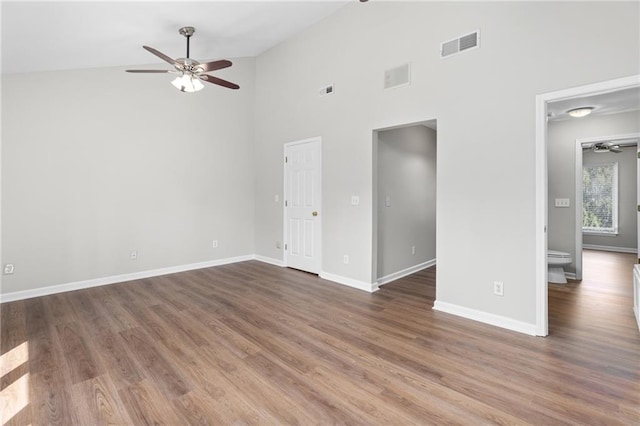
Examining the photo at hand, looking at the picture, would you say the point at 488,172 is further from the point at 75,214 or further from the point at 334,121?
the point at 75,214

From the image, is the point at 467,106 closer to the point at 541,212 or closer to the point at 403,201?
the point at 541,212

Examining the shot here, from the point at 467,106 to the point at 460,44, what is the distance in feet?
2.12

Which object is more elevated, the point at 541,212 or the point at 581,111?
the point at 581,111

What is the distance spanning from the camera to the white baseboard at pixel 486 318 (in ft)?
9.32

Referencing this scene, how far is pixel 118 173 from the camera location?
179 inches

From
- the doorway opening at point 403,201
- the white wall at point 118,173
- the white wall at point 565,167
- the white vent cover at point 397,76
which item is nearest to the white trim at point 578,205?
the white wall at point 565,167

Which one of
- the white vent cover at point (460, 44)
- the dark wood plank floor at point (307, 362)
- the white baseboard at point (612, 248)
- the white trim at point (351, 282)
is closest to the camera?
the dark wood plank floor at point (307, 362)

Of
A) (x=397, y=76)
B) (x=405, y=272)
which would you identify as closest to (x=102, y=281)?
(x=405, y=272)

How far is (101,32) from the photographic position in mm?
3404

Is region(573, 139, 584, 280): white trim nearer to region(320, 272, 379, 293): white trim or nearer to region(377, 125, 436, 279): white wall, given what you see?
region(377, 125, 436, 279): white wall

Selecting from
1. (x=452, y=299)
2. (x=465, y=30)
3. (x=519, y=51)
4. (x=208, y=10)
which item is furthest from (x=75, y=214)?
(x=519, y=51)

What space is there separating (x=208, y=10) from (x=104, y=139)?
2.32 meters

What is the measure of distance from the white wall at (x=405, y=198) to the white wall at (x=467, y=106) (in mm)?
414

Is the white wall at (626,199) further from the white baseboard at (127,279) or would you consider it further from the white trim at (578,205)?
the white baseboard at (127,279)
